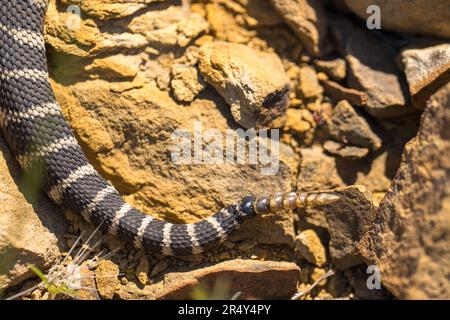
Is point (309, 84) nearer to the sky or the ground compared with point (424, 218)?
nearer to the sky

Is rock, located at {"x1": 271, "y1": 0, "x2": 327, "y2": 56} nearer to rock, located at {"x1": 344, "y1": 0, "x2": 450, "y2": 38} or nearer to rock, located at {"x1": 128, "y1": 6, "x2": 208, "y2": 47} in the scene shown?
rock, located at {"x1": 344, "y1": 0, "x2": 450, "y2": 38}

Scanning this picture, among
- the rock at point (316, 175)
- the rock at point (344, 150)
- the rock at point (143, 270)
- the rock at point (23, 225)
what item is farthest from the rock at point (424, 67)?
the rock at point (23, 225)

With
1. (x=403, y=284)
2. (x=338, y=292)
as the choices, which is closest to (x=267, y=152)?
(x=338, y=292)

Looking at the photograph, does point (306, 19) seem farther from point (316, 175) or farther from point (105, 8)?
point (105, 8)

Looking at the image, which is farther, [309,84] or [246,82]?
[309,84]

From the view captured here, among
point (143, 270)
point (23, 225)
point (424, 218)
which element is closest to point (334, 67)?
point (424, 218)

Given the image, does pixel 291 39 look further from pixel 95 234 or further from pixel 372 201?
pixel 95 234

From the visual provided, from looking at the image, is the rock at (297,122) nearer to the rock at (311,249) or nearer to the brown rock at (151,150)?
the brown rock at (151,150)

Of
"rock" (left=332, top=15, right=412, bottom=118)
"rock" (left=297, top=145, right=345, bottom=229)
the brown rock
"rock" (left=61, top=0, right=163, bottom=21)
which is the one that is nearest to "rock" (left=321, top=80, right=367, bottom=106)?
"rock" (left=332, top=15, right=412, bottom=118)
